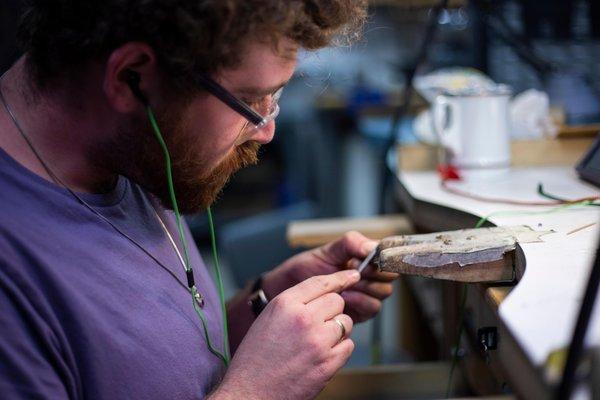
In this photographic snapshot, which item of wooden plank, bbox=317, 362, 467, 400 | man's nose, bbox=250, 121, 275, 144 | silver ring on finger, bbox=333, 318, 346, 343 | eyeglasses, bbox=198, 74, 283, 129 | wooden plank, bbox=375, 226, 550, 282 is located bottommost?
wooden plank, bbox=317, 362, 467, 400

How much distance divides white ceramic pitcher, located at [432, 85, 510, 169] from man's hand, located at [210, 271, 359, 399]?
2.35 ft

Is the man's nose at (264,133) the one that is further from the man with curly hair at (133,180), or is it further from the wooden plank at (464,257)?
the wooden plank at (464,257)

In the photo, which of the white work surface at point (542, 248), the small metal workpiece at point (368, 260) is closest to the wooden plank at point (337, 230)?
the white work surface at point (542, 248)

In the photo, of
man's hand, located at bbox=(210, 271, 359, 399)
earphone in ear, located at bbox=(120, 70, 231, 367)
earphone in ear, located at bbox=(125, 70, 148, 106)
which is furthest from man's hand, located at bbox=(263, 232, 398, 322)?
earphone in ear, located at bbox=(125, 70, 148, 106)

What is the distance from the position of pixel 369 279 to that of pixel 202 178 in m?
0.36

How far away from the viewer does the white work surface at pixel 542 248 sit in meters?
0.63

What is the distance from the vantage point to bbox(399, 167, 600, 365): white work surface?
633 mm

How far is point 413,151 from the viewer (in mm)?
1671

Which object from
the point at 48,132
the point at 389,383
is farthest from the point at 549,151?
the point at 48,132

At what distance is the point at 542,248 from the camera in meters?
0.90

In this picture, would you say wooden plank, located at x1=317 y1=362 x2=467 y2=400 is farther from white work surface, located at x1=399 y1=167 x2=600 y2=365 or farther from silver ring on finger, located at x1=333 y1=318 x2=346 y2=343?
silver ring on finger, located at x1=333 y1=318 x2=346 y2=343

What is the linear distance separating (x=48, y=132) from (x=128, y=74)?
0.40 ft

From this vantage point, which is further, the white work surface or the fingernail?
the fingernail

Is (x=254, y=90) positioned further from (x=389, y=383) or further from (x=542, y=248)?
(x=389, y=383)
